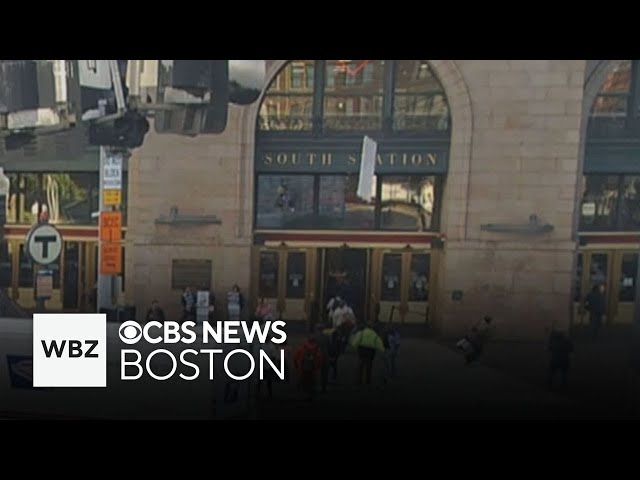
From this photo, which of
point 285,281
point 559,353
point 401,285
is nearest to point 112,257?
point 285,281

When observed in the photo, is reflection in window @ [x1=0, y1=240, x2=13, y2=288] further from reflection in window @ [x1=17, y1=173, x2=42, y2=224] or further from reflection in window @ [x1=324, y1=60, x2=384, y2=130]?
reflection in window @ [x1=324, y1=60, x2=384, y2=130]

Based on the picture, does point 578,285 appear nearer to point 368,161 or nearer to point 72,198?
point 368,161

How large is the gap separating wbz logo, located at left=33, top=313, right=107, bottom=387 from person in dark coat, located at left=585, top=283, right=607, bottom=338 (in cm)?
376

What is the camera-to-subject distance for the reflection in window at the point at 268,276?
4.09 metres

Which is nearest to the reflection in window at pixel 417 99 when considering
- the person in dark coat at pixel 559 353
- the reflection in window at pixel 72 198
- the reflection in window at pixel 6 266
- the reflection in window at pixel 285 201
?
the reflection in window at pixel 285 201

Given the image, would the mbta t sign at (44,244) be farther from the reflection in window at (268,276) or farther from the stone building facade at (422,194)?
the reflection in window at (268,276)

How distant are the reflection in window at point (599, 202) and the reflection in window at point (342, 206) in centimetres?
160

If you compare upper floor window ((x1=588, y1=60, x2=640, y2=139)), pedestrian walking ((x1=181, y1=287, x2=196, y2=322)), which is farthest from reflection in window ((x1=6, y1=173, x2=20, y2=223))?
upper floor window ((x1=588, y1=60, x2=640, y2=139))

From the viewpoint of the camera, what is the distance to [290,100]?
418cm

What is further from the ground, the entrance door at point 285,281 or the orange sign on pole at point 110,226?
the orange sign on pole at point 110,226

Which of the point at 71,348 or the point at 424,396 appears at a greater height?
the point at 71,348

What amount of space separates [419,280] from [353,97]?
1.55 metres
